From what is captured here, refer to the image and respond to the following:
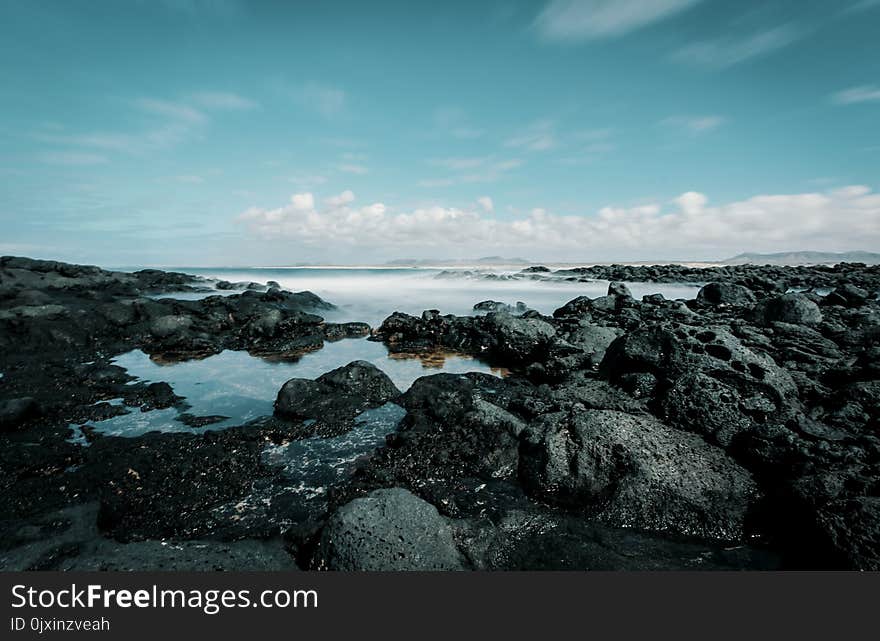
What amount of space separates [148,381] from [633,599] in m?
9.01

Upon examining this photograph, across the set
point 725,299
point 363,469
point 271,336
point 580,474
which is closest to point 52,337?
point 271,336

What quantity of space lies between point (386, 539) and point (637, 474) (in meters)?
2.43

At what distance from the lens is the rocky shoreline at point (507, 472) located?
3.13 metres

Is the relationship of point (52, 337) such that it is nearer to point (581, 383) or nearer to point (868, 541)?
point (581, 383)

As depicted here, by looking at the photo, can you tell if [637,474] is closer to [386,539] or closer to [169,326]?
[386,539]

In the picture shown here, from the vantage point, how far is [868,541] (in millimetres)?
2764

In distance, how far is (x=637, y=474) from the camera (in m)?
3.92

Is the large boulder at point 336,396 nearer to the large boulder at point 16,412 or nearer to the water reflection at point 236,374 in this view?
the water reflection at point 236,374

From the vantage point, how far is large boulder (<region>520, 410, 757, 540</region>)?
368 centimetres

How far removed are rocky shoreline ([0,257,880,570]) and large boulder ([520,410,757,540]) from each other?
0.02m

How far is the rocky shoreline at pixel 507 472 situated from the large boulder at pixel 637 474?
0.06 feet

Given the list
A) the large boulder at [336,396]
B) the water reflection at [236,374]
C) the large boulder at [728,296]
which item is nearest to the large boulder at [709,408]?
the large boulder at [336,396]

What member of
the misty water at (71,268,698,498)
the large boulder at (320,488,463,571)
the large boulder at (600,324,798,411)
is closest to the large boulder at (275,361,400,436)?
the misty water at (71,268,698,498)

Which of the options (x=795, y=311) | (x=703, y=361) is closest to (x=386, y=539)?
(x=703, y=361)
